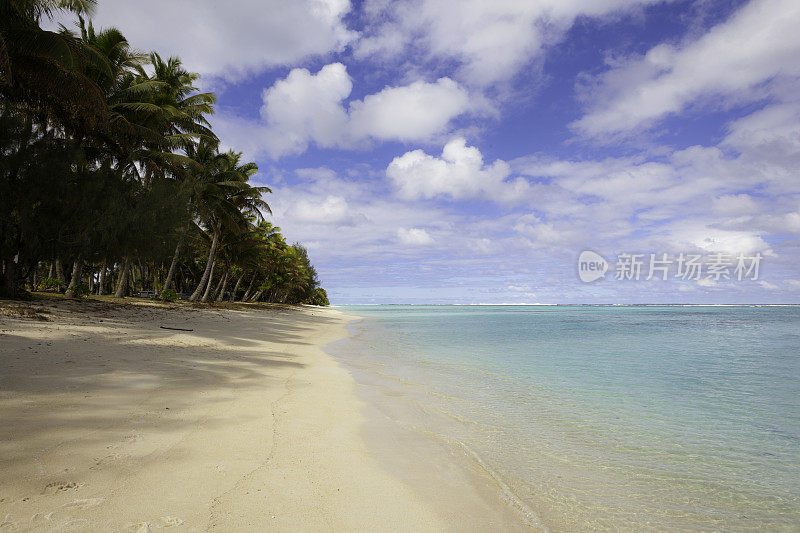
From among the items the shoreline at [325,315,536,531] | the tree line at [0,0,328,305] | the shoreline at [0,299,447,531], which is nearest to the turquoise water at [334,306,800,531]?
the shoreline at [325,315,536,531]

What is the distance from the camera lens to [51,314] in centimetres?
1172

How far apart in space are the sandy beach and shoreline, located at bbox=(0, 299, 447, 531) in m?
0.01

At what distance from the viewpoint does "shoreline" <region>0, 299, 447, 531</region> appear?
2484 millimetres

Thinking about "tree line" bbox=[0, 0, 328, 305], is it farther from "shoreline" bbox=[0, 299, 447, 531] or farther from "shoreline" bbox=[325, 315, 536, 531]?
"shoreline" bbox=[325, 315, 536, 531]

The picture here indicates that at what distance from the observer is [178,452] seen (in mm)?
3402

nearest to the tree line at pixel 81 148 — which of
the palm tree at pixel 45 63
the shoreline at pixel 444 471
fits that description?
the palm tree at pixel 45 63

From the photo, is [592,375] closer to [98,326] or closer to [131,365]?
[131,365]

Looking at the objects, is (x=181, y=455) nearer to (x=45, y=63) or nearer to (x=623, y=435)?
(x=623, y=435)

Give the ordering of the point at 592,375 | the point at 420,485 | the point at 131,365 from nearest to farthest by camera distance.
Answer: the point at 420,485 < the point at 131,365 < the point at 592,375

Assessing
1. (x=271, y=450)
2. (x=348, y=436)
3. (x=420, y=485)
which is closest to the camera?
(x=420, y=485)

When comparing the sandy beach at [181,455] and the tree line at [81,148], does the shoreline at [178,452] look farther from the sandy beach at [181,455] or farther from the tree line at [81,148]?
the tree line at [81,148]

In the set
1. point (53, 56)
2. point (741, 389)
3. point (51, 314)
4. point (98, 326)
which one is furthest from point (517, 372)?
point (53, 56)

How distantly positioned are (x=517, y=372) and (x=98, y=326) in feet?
39.2

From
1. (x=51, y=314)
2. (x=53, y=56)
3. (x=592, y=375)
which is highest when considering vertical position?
(x=53, y=56)
